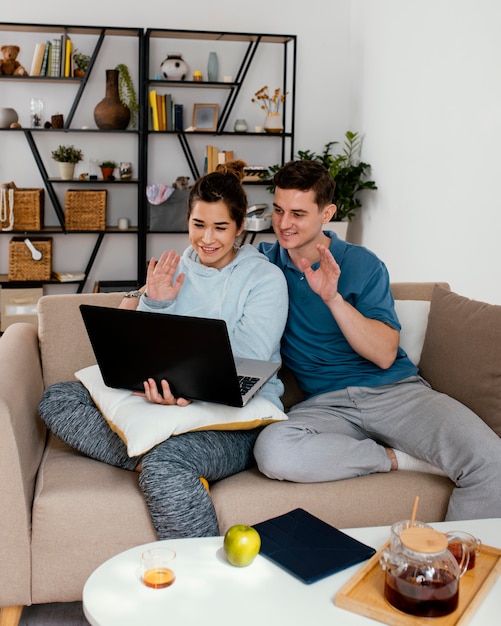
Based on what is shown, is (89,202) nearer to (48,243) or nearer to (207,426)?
(48,243)

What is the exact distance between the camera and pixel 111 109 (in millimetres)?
4996

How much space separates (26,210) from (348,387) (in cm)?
345

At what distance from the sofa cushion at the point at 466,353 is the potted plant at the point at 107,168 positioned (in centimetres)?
330

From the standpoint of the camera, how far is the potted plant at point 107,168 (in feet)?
16.8

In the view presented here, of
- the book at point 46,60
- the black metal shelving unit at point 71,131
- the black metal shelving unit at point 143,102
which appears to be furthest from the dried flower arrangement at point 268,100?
the book at point 46,60

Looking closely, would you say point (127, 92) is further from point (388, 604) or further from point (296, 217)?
point (388, 604)

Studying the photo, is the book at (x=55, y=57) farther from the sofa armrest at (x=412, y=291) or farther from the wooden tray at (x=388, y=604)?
the wooden tray at (x=388, y=604)

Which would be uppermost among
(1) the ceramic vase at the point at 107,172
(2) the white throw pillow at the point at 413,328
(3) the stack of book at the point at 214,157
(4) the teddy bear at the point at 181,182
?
(3) the stack of book at the point at 214,157

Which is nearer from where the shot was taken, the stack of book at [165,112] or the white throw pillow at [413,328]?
the white throw pillow at [413,328]

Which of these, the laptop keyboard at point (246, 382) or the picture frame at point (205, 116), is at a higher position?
the picture frame at point (205, 116)

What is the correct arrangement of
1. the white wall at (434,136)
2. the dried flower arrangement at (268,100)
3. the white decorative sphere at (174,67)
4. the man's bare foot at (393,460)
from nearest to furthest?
the man's bare foot at (393,460) → the white wall at (434,136) → the white decorative sphere at (174,67) → the dried flower arrangement at (268,100)

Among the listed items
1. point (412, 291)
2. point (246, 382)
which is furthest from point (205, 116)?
point (246, 382)

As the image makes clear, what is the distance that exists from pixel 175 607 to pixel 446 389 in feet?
3.86

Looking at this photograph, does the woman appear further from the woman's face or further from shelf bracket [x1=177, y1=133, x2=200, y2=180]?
shelf bracket [x1=177, y1=133, x2=200, y2=180]
